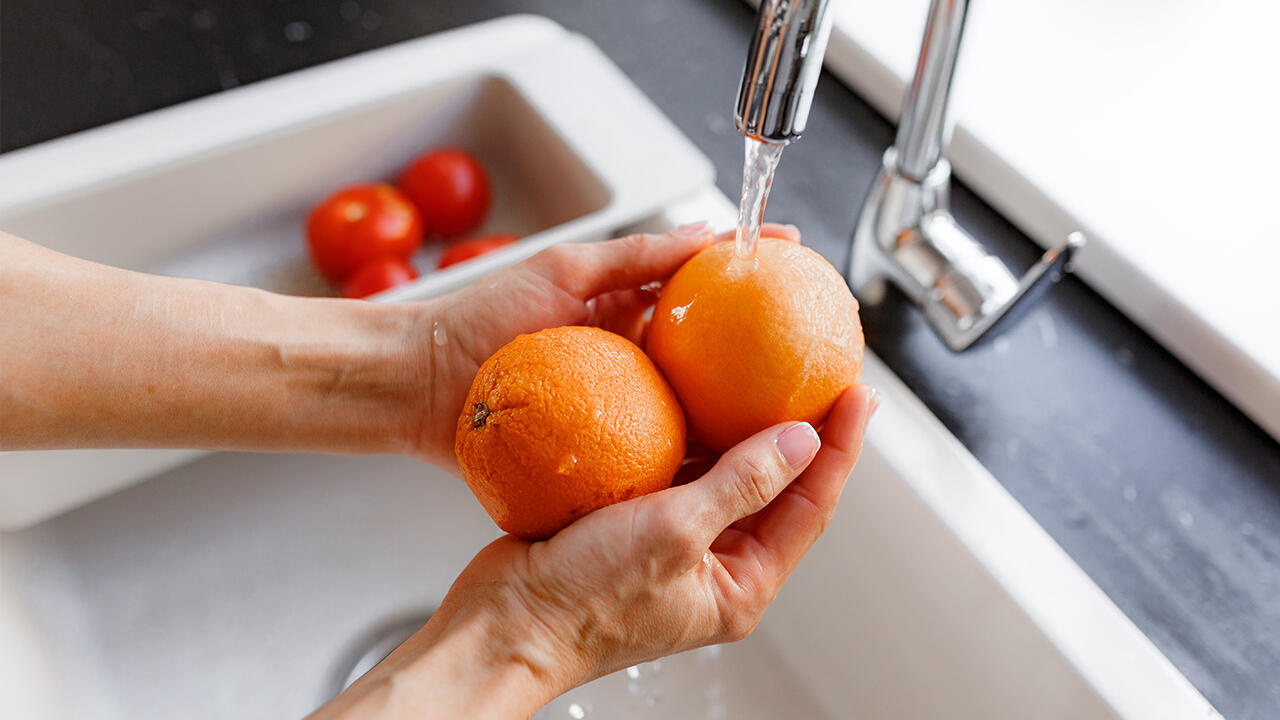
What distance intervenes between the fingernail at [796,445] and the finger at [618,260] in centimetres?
21

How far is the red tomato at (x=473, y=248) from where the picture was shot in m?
1.01

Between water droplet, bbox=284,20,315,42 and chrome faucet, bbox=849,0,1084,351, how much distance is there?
0.78 m

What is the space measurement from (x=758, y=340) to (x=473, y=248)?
502 millimetres

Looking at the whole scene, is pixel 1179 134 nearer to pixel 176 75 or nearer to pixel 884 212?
pixel 884 212

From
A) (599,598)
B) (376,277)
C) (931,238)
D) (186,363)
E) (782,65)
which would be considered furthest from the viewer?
(376,277)

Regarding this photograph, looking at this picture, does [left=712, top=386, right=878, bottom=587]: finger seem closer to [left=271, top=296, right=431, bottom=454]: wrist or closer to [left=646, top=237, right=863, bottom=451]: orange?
[left=646, top=237, right=863, bottom=451]: orange

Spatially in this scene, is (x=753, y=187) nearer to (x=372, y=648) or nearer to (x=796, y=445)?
(x=796, y=445)

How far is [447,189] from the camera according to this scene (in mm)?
1045

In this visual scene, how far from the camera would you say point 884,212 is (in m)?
0.84

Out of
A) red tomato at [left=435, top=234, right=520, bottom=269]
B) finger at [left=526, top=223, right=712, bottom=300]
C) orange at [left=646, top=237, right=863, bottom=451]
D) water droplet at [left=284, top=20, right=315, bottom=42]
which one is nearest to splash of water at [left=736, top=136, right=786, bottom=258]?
orange at [left=646, top=237, right=863, bottom=451]

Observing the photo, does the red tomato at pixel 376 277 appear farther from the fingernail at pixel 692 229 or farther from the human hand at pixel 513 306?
the fingernail at pixel 692 229

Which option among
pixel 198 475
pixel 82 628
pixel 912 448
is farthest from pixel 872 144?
pixel 82 628

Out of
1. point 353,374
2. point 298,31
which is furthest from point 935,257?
point 298,31

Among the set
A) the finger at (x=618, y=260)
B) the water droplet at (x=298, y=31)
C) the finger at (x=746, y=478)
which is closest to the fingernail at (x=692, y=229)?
the finger at (x=618, y=260)
